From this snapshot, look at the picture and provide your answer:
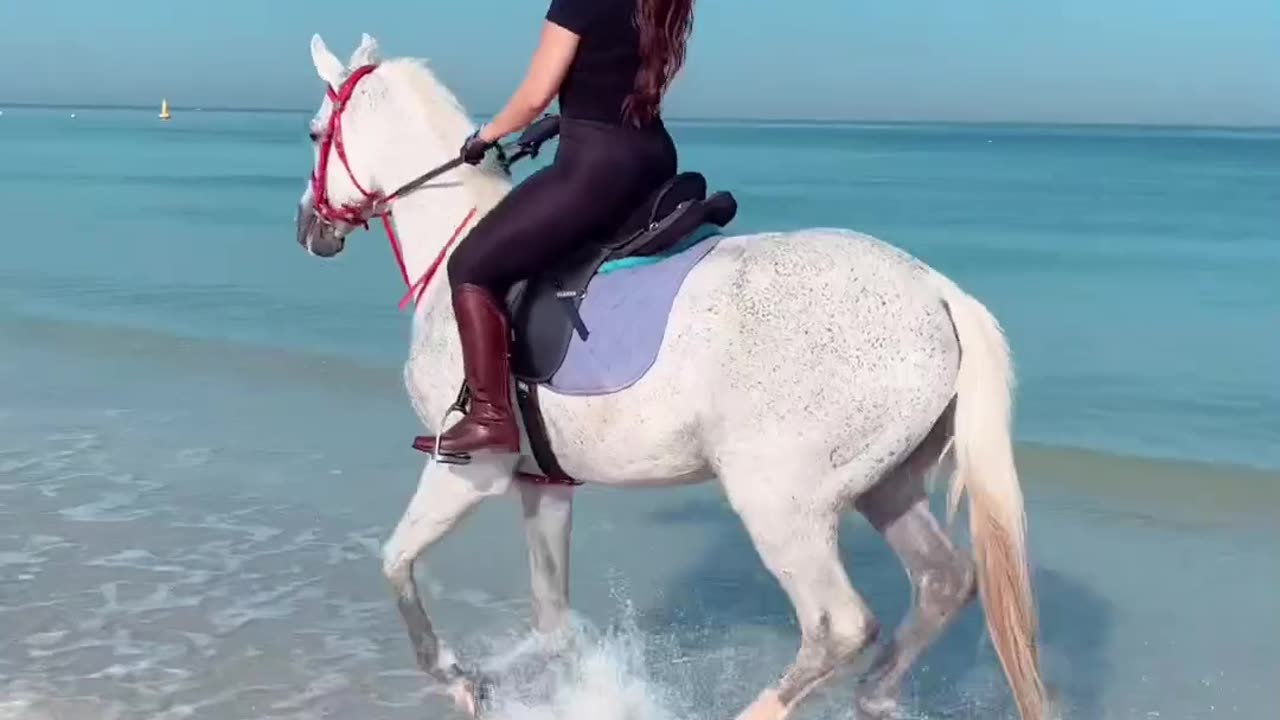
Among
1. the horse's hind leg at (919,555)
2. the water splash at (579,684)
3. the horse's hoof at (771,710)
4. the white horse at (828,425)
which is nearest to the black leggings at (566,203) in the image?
the white horse at (828,425)

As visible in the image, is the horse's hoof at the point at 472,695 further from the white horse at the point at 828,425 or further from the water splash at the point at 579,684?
the white horse at the point at 828,425

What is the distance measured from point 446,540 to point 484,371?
340 centimetres

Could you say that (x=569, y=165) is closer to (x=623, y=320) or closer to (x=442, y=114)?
(x=623, y=320)

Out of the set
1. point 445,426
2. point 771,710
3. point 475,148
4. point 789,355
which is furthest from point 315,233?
point 771,710

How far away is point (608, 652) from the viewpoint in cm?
578

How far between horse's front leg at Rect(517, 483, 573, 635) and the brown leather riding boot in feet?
2.21

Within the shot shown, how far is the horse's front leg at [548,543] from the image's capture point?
5.15 m

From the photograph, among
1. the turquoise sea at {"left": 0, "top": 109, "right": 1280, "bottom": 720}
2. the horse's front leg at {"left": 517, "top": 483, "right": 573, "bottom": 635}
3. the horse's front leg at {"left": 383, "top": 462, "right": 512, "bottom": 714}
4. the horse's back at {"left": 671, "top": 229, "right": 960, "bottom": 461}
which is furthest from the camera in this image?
the turquoise sea at {"left": 0, "top": 109, "right": 1280, "bottom": 720}

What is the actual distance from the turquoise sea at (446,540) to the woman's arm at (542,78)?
2341 millimetres

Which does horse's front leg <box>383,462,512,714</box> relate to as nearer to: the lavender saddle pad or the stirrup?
the stirrup

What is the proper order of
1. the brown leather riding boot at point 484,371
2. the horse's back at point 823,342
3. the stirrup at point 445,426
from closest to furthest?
the horse's back at point 823,342 < the brown leather riding boot at point 484,371 < the stirrup at point 445,426

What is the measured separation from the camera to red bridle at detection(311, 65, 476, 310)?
4938mm

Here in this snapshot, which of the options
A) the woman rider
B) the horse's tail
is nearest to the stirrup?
the woman rider

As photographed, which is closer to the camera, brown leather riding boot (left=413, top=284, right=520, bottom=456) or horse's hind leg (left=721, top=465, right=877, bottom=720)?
horse's hind leg (left=721, top=465, right=877, bottom=720)
